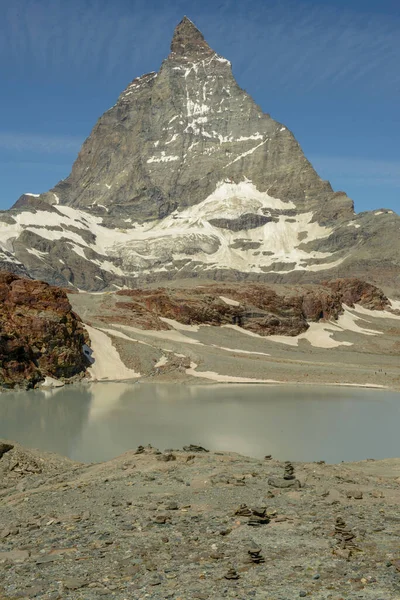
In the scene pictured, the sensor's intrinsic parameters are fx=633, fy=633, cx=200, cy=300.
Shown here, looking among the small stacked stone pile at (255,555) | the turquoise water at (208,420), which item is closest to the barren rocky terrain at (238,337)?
the turquoise water at (208,420)

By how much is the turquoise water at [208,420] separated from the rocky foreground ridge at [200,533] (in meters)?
10.3

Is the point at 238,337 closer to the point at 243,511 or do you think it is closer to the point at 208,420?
the point at 208,420

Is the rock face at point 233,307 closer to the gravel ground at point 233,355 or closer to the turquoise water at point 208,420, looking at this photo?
the gravel ground at point 233,355

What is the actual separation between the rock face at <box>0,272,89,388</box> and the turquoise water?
10.5 ft

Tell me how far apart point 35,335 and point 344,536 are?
53018mm

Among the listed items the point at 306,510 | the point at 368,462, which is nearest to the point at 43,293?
the point at 368,462

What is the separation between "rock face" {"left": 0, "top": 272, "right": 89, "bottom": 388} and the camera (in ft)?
188

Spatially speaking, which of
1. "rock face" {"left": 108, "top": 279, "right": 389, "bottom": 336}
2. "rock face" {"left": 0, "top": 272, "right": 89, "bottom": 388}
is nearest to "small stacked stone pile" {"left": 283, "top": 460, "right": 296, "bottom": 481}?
"rock face" {"left": 0, "top": 272, "right": 89, "bottom": 388}

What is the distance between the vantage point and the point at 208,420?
39.8m

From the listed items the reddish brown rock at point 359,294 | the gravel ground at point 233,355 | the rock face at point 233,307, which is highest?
the reddish brown rock at point 359,294

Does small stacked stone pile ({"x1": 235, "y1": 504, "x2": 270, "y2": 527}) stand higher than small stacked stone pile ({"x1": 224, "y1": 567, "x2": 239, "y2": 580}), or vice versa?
small stacked stone pile ({"x1": 224, "y1": 567, "x2": 239, "y2": 580})

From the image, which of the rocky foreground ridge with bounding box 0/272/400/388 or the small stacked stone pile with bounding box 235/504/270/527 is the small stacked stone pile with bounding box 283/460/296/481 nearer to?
the small stacked stone pile with bounding box 235/504/270/527

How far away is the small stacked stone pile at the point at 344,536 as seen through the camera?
37.0 feet

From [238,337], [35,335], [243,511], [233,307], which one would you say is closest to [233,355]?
[238,337]
